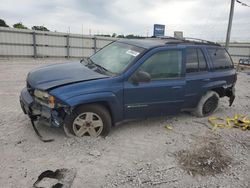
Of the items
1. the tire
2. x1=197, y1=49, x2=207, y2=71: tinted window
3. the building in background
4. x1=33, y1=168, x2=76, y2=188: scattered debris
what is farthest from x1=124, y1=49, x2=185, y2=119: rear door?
the building in background

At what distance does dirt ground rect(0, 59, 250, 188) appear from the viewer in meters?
3.00

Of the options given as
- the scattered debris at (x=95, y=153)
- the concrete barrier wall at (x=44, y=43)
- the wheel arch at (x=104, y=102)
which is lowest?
the scattered debris at (x=95, y=153)

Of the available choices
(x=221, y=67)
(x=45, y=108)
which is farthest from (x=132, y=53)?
(x=221, y=67)

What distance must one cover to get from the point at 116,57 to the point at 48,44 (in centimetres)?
1331

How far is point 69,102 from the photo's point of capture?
3467 millimetres

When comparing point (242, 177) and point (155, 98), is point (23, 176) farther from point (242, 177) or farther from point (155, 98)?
point (242, 177)

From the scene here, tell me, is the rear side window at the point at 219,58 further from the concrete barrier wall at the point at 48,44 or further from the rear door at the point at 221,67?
the concrete barrier wall at the point at 48,44

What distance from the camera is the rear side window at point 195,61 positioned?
4.78 metres

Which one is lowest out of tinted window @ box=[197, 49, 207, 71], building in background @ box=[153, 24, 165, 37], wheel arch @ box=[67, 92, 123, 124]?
wheel arch @ box=[67, 92, 123, 124]

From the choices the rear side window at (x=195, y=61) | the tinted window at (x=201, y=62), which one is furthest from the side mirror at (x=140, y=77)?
the tinted window at (x=201, y=62)

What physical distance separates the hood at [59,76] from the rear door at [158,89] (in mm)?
669

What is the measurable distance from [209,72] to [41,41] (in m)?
13.8

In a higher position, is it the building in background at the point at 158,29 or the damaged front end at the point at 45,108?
the building in background at the point at 158,29

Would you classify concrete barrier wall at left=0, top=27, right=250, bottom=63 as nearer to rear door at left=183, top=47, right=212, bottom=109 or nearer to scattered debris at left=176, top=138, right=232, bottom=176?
rear door at left=183, top=47, right=212, bottom=109
